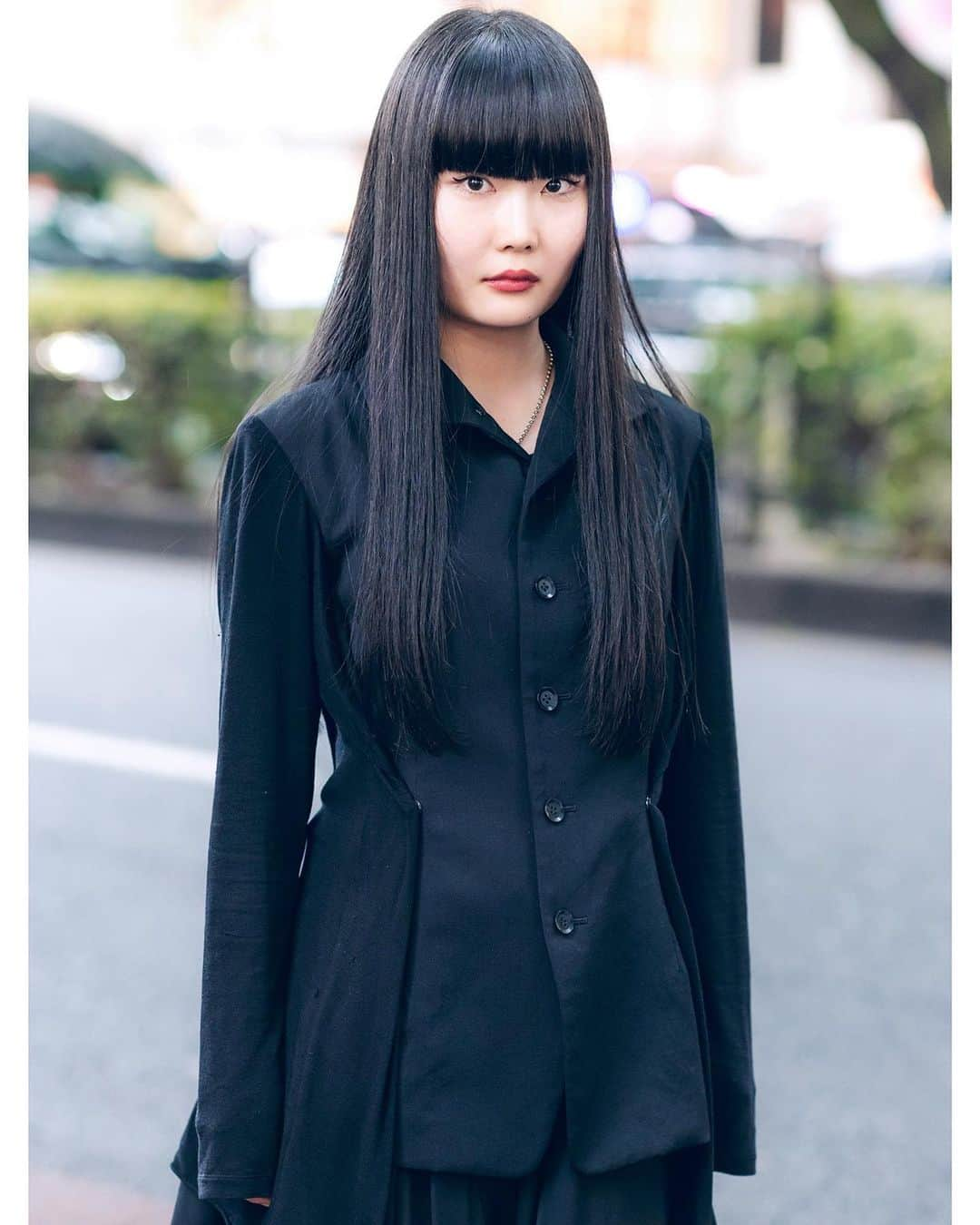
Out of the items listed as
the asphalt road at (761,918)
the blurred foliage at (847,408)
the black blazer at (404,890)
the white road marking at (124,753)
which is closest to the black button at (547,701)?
the black blazer at (404,890)

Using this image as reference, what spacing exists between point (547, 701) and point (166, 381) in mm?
9886

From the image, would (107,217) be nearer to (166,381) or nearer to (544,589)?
→ (166,381)

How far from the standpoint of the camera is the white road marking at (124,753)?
6.29 meters

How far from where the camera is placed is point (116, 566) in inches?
408

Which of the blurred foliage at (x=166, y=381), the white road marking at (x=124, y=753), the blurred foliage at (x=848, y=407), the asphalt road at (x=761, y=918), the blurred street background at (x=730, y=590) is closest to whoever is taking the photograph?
the asphalt road at (x=761, y=918)

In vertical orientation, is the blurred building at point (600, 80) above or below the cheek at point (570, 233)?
above

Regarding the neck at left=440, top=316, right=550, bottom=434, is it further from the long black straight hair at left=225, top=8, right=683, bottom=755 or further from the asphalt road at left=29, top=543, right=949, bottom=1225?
the asphalt road at left=29, top=543, right=949, bottom=1225

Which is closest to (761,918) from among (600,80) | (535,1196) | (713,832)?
(713,832)

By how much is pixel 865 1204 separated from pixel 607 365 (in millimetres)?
2310

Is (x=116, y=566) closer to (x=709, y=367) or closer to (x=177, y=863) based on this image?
(x=709, y=367)

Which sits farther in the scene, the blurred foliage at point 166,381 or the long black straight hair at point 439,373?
the blurred foliage at point 166,381

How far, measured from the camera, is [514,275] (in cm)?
175

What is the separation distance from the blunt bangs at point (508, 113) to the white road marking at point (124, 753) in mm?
4654

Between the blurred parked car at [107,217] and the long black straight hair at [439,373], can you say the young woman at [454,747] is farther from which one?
the blurred parked car at [107,217]
